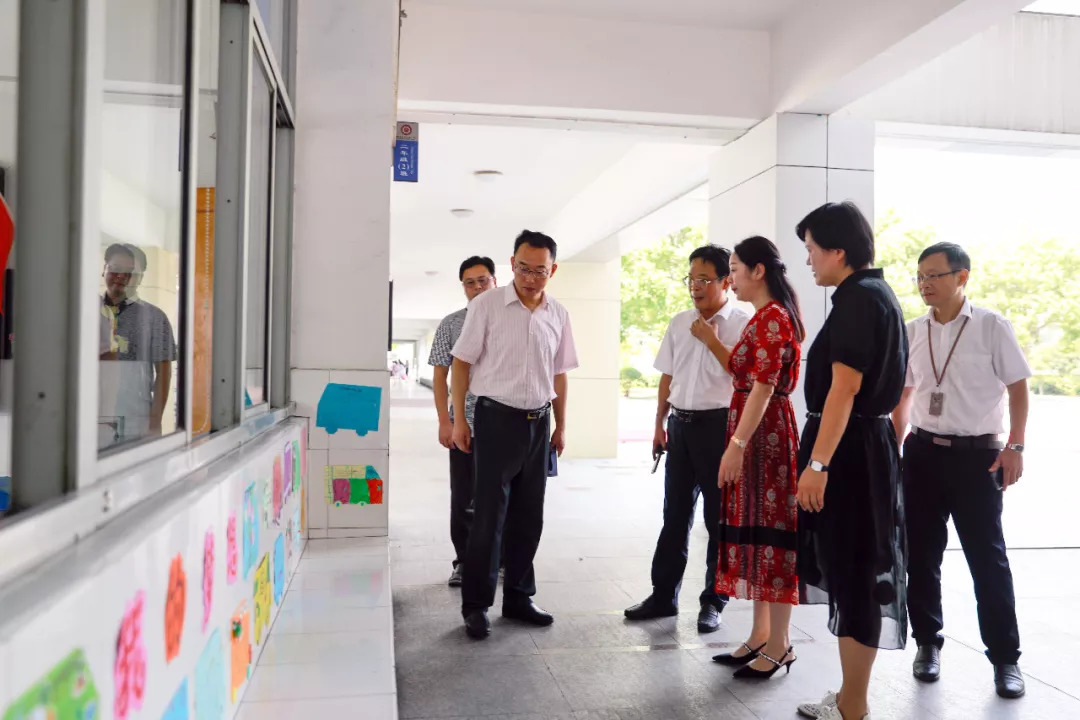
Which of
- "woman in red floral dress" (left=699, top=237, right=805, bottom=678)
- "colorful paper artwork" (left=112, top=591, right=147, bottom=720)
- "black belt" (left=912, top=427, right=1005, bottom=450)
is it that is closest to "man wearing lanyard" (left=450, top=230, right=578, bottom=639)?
"woman in red floral dress" (left=699, top=237, right=805, bottom=678)

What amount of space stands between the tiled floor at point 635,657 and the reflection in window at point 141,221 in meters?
0.91

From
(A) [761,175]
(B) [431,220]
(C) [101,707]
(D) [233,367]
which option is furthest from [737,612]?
(B) [431,220]

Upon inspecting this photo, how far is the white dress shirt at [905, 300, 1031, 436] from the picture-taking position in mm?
3145

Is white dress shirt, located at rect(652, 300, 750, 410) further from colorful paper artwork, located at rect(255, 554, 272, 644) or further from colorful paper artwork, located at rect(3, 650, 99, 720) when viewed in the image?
colorful paper artwork, located at rect(3, 650, 99, 720)

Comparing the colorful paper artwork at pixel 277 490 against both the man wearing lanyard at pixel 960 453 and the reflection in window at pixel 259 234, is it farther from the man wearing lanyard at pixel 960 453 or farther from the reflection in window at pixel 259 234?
the man wearing lanyard at pixel 960 453

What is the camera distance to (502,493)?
11.3 ft

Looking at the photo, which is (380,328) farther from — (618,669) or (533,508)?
(618,669)

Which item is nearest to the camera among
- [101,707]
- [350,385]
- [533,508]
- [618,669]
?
[101,707]

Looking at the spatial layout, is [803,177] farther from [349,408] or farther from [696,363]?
[349,408]

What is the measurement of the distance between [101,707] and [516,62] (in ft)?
15.2

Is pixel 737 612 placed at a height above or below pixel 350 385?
below

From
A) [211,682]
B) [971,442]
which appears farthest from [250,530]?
[971,442]

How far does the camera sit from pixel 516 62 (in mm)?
5230

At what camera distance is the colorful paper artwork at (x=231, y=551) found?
207 centimetres
